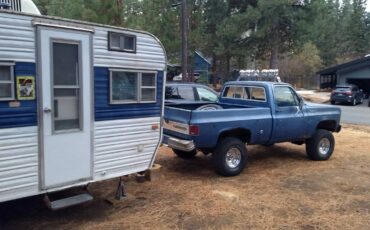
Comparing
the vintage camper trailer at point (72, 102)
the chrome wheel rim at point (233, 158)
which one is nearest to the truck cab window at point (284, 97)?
the chrome wheel rim at point (233, 158)

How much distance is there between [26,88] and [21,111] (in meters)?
0.27

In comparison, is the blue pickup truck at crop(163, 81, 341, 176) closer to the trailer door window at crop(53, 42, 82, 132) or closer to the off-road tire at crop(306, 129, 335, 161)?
the off-road tire at crop(306, 129, 335, 161)

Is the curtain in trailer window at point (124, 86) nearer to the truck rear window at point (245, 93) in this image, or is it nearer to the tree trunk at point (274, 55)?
the truck rear window at point (245, 93)

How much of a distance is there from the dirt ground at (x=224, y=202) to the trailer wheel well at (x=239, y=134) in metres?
0.73

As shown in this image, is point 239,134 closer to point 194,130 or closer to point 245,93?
point 194,130

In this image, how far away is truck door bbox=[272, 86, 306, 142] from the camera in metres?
8.41

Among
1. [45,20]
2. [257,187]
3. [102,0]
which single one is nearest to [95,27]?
[45,20]

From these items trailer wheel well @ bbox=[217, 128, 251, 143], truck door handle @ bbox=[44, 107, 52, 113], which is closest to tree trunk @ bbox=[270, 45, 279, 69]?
trailer wheel well @ bbox=[217, 128, 251, 143]

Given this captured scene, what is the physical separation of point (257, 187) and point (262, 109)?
1783 millimetres

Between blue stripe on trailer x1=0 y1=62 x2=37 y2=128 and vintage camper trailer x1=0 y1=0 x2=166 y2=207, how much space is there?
11mm

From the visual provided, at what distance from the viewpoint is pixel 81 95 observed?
512cm

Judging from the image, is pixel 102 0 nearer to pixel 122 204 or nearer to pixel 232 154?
pixel 232 154

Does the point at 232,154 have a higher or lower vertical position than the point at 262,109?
lower

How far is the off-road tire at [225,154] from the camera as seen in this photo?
7574mm
